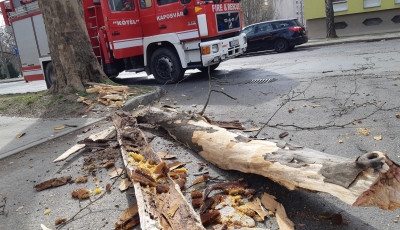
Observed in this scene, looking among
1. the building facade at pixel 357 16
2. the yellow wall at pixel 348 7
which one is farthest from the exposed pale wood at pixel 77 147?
the yellow wall at pixel 348 7

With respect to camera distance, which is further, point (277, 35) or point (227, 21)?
point (277, 35)

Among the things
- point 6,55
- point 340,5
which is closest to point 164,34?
point 340,5

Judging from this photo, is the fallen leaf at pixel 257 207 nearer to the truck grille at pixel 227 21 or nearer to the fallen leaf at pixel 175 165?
the fallen leaf at pixel 175 165

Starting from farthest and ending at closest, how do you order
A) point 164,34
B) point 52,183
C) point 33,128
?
point 164,34 → point 33,128 → point 52,183

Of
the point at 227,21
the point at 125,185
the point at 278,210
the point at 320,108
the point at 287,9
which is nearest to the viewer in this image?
the point at 278,210

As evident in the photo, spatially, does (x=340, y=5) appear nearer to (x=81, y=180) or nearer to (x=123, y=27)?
(x=123, y=27)

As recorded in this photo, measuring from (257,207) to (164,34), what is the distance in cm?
791

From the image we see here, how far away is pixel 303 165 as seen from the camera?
2.67m

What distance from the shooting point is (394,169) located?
2.07 metres

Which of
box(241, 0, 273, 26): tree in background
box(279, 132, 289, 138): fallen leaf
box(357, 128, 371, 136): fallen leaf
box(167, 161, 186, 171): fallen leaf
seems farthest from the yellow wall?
box(167, 161, 186, 171): fallen leaf

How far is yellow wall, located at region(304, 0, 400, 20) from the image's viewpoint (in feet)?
81.2

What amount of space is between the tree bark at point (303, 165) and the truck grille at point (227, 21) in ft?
19.6

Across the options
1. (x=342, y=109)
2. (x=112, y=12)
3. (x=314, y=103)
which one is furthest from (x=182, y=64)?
(x=342, y=109)

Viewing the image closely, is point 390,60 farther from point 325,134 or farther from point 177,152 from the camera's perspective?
point 177,152
